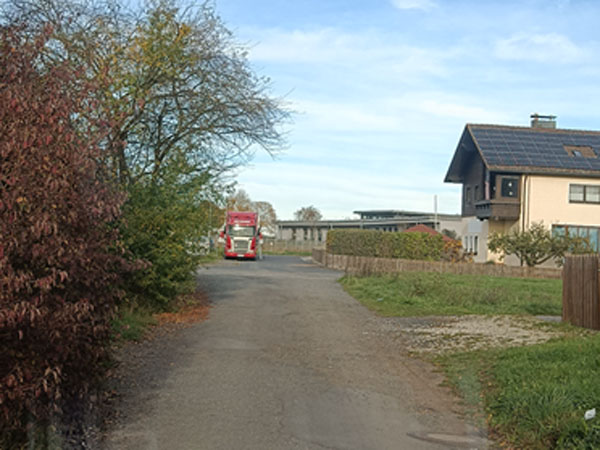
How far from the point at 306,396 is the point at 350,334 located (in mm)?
6036

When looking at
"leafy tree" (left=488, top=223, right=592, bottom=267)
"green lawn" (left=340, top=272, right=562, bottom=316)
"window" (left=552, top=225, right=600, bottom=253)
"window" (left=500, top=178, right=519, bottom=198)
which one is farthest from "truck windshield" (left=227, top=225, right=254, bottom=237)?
"green lawn" (left=340, top=272, right=562, bottom=316)

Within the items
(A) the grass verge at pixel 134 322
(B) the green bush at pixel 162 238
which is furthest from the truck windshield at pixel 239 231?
(A) the grass verge at pixel 134 322

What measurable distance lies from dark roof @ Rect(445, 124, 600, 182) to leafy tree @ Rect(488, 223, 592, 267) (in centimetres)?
485

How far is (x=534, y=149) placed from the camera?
45.2m

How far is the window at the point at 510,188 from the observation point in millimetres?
43688

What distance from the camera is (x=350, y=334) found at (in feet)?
48.6

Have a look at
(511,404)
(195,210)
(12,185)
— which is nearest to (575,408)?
(511,404)

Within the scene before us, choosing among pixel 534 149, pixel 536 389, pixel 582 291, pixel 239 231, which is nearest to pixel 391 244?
pixel 534 149

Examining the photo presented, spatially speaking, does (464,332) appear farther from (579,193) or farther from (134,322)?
(579,193)

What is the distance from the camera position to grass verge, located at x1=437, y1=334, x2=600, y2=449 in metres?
6.88

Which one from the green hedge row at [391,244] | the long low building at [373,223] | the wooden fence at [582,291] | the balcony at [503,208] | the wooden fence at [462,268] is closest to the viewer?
the wooden fence at [582,291]

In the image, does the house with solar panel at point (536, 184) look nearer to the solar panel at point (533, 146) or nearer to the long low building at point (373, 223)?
the solar panel at point (533, 146)

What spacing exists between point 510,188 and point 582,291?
30621mm

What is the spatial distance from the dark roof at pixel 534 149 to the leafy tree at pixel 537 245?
4.85 m
